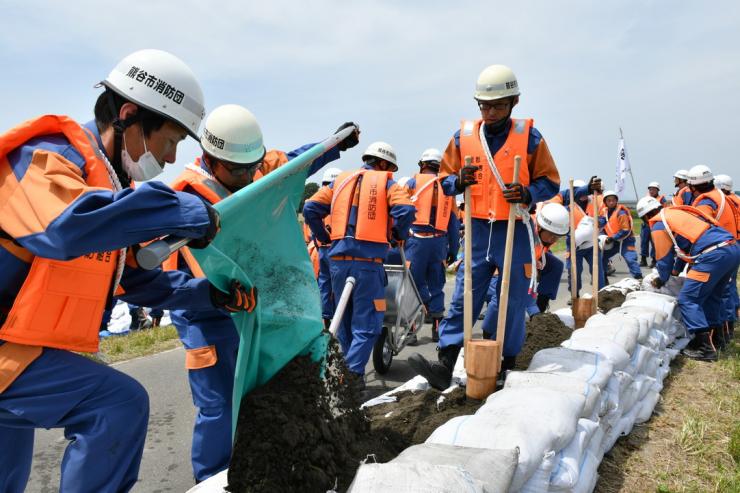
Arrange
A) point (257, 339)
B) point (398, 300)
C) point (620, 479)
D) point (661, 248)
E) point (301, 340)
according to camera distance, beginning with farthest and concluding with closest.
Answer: point (661, 248) → point (398, 300) → point (620, 479) → point (301, 340) → point (257, 339)

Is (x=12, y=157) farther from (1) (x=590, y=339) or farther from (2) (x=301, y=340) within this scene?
(1) (x=590, y=339)

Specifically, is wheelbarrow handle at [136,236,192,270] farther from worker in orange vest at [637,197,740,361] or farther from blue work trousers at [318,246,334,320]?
worker in orange vest at [637,197,740,361]

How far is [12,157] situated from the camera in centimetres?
161

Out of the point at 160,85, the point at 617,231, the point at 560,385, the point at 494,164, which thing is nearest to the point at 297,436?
the point at 160,85

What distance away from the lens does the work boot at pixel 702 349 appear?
5.86 meters

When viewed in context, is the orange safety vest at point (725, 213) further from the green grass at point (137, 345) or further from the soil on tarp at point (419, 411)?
the green grass at point (137, 345)

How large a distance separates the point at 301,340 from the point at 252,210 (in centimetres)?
59

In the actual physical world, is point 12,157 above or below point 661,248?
above

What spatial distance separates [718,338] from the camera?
622cm

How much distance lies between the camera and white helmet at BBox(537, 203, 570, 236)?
592cm

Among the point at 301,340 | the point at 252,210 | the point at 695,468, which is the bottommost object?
the point at 695,468

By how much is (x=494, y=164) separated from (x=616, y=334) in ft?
5.07

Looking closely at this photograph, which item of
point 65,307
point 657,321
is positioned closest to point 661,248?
point 657,321

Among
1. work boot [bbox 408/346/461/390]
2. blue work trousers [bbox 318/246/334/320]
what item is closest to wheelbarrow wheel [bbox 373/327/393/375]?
blue work trousers [bbox 318/246/334/320]
